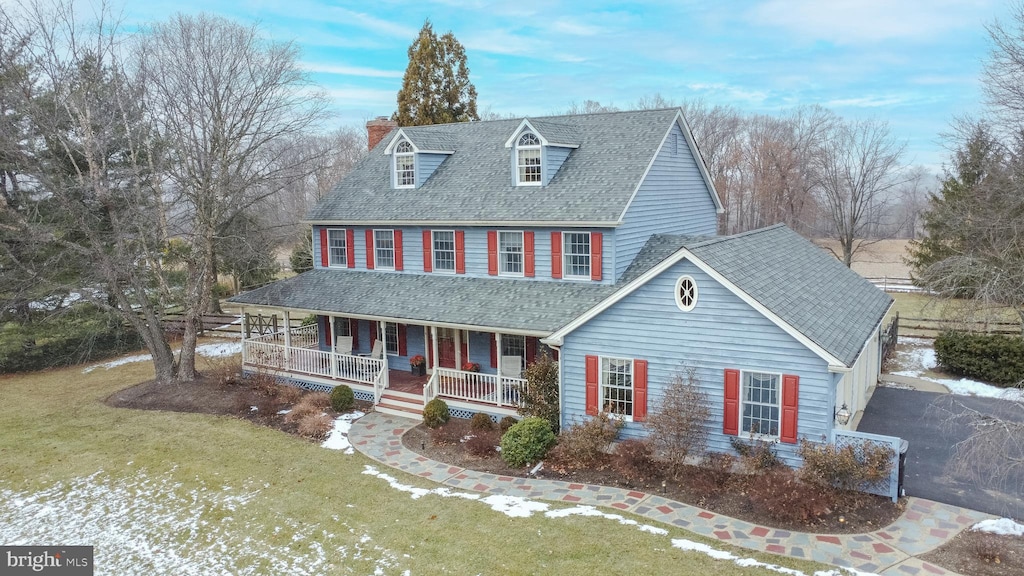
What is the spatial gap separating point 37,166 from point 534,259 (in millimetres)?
16806

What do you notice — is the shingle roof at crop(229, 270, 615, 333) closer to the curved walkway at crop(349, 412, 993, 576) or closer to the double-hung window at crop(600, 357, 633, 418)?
the double-hung window at crop(600, 357, 633, 418)

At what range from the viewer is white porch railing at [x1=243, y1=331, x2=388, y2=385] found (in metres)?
20.5

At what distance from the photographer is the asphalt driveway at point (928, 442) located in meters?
12.5

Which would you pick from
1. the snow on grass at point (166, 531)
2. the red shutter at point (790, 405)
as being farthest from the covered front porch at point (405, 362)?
the red shutter at point (790, 405)

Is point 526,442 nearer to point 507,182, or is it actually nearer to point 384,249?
point 507,182

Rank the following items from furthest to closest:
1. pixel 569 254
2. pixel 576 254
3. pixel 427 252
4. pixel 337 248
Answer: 1. pixel 337 248
2. pixel 427 252
3. pixel 569 254
4. pixel 576 254

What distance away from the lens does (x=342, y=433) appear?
17.7 meters

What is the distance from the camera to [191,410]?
20531 mm

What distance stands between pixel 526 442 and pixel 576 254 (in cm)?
602

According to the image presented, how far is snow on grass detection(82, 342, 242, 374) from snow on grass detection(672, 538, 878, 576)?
2249 centimetres

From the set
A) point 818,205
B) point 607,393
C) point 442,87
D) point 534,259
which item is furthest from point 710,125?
point 607,393

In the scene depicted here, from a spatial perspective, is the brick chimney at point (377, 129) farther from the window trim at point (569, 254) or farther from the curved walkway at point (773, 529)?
the curved walkway at point (773, 529)

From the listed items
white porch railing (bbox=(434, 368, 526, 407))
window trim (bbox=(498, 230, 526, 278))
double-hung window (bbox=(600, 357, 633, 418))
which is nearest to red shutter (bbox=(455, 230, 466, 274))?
window trim (bbox=(498, 230, 526, 278))

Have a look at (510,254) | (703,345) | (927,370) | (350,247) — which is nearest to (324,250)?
(350,247)
